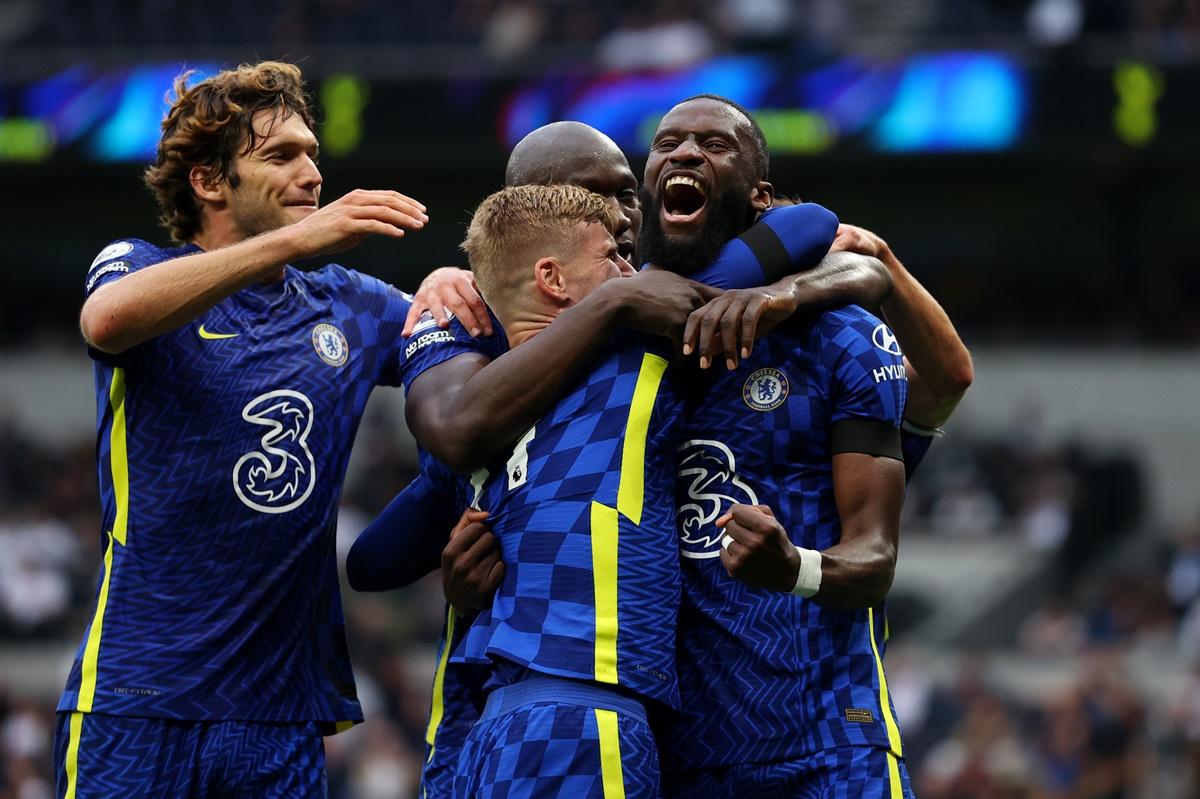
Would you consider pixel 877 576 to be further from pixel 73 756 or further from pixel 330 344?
pixel 73 756

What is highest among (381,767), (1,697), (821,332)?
(821,332)

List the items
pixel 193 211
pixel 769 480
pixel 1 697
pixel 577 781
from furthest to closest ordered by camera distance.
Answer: pixel 1 697 < pixel 193 211 < pixel 769 480 < pixel 577 781

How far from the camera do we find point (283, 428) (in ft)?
15.9

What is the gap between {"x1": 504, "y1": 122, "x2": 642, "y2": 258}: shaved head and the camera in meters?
5.06

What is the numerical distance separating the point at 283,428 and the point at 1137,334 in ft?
51.4

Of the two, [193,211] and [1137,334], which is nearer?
[193,211]

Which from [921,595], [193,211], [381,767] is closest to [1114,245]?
[921,595]

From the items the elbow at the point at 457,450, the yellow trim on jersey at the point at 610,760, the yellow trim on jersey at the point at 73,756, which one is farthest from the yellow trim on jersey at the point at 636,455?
the yellow trim on jersey at the point at 73,756

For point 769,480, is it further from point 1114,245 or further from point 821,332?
point 1114,245

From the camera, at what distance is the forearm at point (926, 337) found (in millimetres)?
4927

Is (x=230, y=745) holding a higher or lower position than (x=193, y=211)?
lower

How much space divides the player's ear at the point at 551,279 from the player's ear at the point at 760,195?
562 mm

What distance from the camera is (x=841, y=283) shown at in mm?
4461

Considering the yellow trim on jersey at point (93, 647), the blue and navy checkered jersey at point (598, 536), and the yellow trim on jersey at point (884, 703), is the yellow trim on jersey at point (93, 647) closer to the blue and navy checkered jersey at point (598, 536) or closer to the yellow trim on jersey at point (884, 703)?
the blue and navy checkered jersey at point (598, 536)
